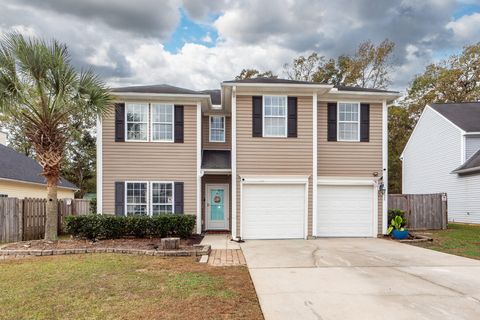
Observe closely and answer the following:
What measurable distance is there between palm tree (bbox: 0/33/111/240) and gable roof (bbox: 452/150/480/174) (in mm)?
16690

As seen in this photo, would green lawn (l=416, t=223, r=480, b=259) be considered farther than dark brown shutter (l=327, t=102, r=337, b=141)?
No

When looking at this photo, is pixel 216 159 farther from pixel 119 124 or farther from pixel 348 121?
pixel 348 121

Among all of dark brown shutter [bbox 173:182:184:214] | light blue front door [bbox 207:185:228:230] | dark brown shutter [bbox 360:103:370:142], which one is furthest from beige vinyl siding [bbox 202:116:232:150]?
dark brown shutter [bbox 360:103:370:142]

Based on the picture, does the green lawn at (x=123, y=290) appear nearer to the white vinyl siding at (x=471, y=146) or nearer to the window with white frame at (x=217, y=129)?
the window with white frame at (x=217, y=129)

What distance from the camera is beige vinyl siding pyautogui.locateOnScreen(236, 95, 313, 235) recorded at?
1193 centimetres

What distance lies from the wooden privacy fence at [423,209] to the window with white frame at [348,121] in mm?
4234

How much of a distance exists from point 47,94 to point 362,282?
9.50m

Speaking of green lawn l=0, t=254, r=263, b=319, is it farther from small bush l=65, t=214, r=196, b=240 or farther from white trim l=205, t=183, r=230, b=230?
white trim l=205, t=183, r=230, b=230

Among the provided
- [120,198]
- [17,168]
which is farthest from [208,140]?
[17,168]

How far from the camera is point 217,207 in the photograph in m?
14.0

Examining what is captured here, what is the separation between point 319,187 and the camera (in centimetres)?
1247

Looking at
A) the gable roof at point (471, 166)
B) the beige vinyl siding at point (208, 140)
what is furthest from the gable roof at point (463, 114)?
the beige vinyl siding at point (208, 140)

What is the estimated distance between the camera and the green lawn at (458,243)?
31.3ft

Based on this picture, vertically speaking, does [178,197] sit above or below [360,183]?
below
